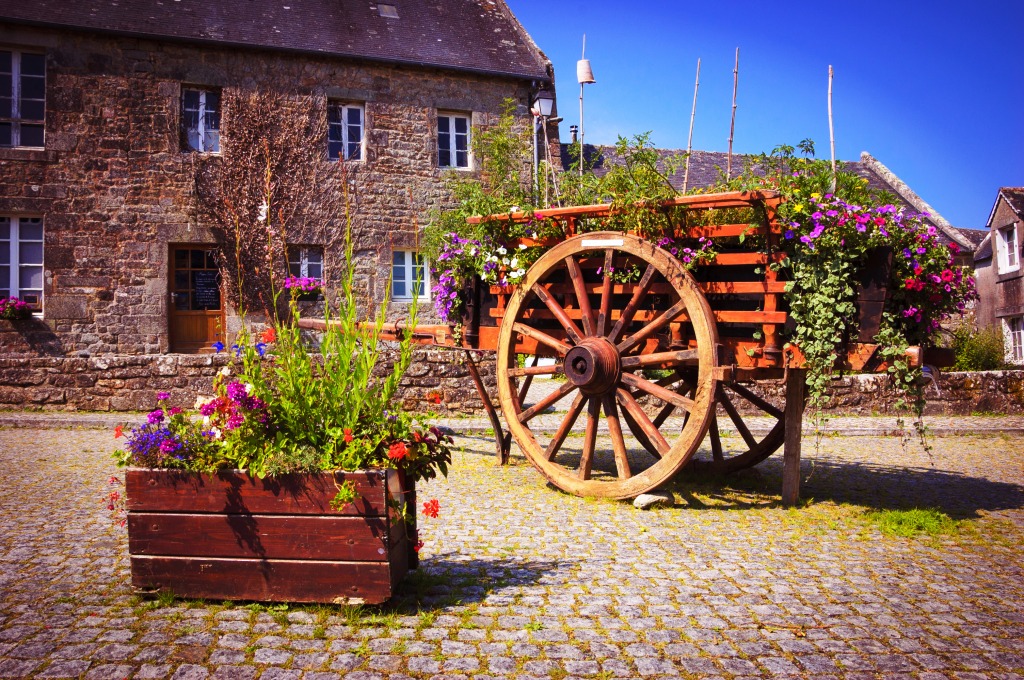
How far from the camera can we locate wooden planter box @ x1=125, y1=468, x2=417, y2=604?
3428mm

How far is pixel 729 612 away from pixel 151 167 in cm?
1446

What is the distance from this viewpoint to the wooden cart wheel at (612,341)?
17.3 ft

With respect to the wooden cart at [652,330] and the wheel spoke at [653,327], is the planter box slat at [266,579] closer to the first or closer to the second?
the wooden cart at [652,330]

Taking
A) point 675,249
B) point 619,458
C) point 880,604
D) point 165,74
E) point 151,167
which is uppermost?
point 165,74

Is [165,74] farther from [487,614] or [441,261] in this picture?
[487,614]

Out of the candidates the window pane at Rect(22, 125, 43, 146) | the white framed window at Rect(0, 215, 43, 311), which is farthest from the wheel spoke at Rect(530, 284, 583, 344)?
the window pane at Rect(22, 125, 43, 146)

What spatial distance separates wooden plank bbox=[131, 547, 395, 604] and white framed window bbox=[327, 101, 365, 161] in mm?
13474

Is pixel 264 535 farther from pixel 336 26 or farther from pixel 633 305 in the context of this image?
pixel 336 26

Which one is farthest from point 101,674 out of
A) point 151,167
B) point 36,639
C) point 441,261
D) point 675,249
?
point 151,167

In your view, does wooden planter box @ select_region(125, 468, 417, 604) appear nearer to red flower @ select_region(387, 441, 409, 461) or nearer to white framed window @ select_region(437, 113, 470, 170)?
red flower @ select_region(387, 441, 409, 461)

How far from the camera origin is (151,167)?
49.8ft

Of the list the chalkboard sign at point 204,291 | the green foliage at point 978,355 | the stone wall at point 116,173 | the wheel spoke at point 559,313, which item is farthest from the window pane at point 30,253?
the green foliage at point 978,355

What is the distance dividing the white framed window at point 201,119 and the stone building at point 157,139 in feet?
0.08

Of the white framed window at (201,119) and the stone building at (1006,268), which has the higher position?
the white framed window at (201,119)
